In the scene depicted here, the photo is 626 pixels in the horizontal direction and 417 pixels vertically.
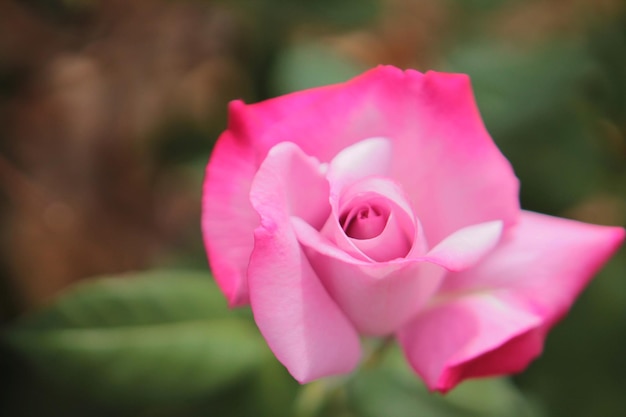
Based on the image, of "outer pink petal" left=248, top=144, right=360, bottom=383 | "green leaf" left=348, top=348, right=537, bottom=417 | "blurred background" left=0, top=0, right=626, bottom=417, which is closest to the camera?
"outer pink petal" left=248, top=144, right=360, bottom=383

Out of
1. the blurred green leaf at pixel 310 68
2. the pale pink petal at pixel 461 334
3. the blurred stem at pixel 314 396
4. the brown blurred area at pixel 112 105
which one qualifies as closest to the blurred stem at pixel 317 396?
the blurred stem at pixel 314 396

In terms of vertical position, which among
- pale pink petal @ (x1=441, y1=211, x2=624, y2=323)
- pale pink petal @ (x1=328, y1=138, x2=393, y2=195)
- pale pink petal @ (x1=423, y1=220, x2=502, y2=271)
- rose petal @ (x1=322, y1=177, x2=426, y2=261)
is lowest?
pale pink petal @ (x1=441, y1=211, x2=624, y2=323)

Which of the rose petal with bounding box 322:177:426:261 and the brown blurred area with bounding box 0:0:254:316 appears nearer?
the rose petal with bounding box 322:177:426:261

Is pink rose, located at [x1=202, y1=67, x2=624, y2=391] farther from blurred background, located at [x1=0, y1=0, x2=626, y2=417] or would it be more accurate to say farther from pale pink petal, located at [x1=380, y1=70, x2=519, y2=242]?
blurred background, located at [x1=0, y1=0, x2=626, y2=417]

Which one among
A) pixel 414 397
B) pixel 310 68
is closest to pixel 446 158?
pixel 414 397

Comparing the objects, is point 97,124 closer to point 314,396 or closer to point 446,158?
point 314,396

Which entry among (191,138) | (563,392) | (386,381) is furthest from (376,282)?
(191,138)

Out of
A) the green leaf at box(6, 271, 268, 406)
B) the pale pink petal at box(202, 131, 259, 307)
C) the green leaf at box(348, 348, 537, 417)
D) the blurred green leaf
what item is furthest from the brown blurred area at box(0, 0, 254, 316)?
the pale pink petal at box(202, 131, 259, 307)
